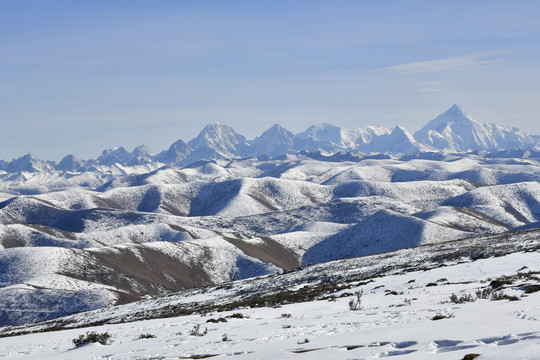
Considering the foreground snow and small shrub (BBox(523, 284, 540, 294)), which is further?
small shrub (BBox(523, 284, 540, 294))

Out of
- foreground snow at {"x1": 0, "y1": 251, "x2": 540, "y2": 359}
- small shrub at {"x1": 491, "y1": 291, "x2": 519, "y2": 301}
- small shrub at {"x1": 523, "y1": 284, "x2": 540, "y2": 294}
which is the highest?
foreground snow at {"x1": 0, "y1": 251, "x2": 540, "y2": 359}

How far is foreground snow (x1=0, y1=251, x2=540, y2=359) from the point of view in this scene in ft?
41.9

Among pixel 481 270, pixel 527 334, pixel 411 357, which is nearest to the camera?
pixel 411 357

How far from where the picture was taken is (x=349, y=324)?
1920 cm

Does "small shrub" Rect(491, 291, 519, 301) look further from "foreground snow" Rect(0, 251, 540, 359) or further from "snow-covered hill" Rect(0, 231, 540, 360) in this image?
"foreground snow" Rect(0, 251, 540, 359)

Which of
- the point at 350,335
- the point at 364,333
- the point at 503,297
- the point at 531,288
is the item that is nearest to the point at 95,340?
the point at 350,335

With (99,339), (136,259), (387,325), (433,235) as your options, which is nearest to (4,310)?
(136,259)

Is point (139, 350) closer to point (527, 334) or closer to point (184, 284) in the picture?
point (527, 334)

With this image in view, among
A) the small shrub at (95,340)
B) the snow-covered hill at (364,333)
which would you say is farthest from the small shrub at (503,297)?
the small shrub at (95,340)

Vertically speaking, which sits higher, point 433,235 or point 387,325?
point 387,325

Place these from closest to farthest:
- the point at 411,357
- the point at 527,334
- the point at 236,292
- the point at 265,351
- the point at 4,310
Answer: the point at 411,357 → the point at 527,334 → the point at 265,351 → the point at 236,292 → the point at 4,310

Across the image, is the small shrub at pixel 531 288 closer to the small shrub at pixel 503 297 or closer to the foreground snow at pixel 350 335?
the foreground snow at pixel 350 335

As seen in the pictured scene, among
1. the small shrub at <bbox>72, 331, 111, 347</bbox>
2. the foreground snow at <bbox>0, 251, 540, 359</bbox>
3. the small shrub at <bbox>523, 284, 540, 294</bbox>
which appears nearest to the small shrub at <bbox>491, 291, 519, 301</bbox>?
the foreground snow at <bbox>0, 251, 540, 359</bbox>

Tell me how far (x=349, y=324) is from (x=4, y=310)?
93.3 m
